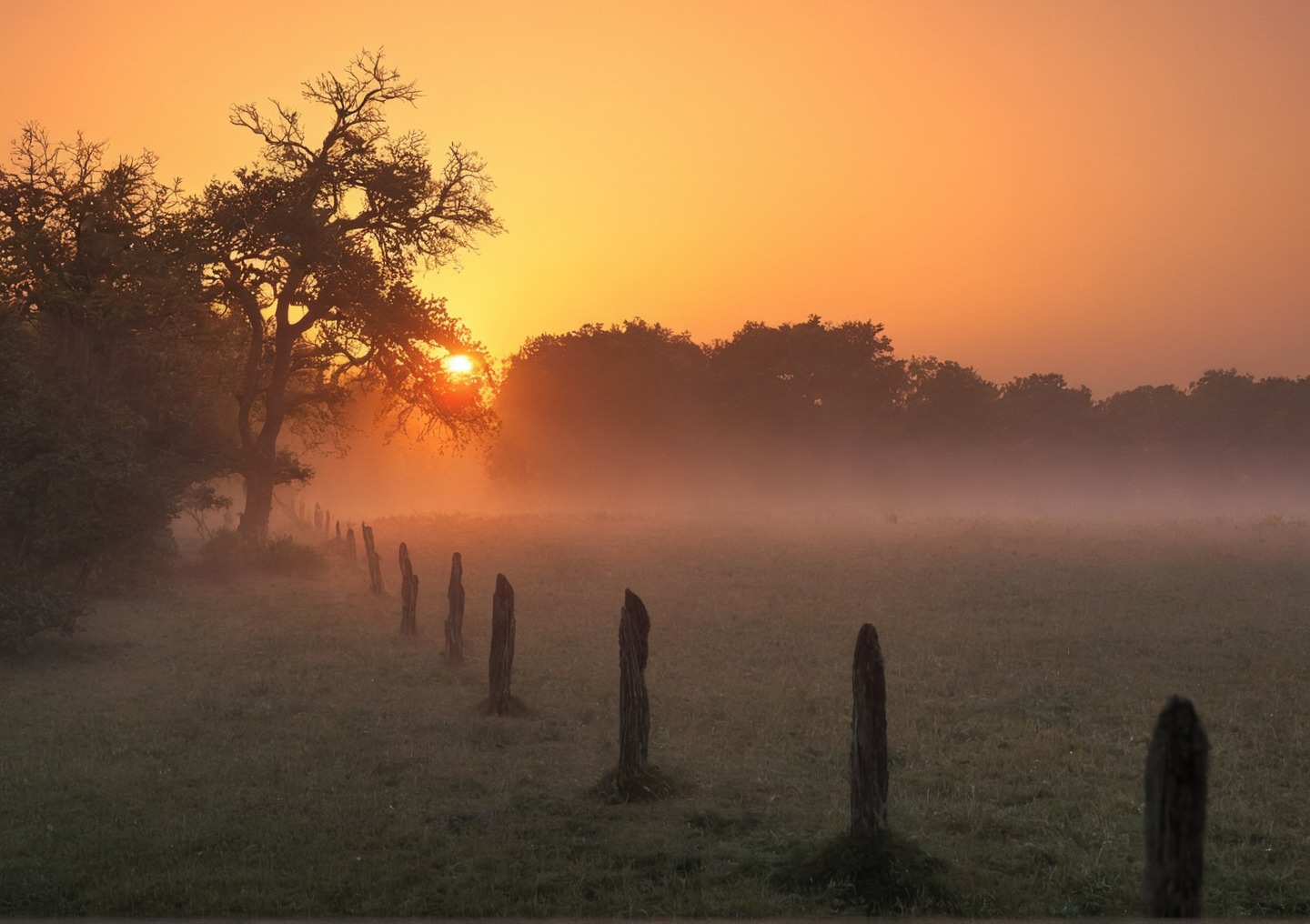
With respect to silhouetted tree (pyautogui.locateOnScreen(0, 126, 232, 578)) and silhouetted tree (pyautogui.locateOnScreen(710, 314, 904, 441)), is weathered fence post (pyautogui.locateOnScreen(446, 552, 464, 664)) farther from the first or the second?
silhouetted tree (pyautogui.locateOnScreen(710, 314, 904, 441))

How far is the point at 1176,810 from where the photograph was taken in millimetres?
5633

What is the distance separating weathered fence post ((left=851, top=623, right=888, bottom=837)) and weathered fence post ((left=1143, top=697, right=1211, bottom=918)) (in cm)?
368

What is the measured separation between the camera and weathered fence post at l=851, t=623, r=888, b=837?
9328 millimetres

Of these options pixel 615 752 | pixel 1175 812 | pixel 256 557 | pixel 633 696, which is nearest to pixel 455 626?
pixel 615 752

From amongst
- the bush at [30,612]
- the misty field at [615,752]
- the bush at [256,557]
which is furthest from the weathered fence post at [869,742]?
the bush at [256,557]

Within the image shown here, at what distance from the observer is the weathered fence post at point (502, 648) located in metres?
16.5

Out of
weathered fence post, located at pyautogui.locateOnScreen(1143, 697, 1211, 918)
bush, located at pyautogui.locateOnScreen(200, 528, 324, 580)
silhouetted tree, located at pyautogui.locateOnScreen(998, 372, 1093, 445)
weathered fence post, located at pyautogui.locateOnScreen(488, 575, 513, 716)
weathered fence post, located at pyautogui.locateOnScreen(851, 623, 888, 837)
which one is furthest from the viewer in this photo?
silhouetted tree, located at pyautogui.locateOnScreen(998, 372, 1093, 445)

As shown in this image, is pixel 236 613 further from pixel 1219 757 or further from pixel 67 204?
pixel 1219 757

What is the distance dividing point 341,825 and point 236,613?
19.0 m

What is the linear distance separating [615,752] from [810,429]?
3320 inches

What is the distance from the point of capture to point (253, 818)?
11.3 metres

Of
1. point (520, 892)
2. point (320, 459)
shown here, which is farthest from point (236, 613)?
point (320, 459)

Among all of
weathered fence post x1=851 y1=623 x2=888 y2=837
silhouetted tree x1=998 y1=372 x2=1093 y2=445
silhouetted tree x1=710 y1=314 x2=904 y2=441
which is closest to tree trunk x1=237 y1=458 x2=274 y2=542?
weathered fence post x1=851 y1=623 x2=888 y2=837

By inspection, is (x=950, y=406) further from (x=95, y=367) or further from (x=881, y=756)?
(x=881, y=756)
